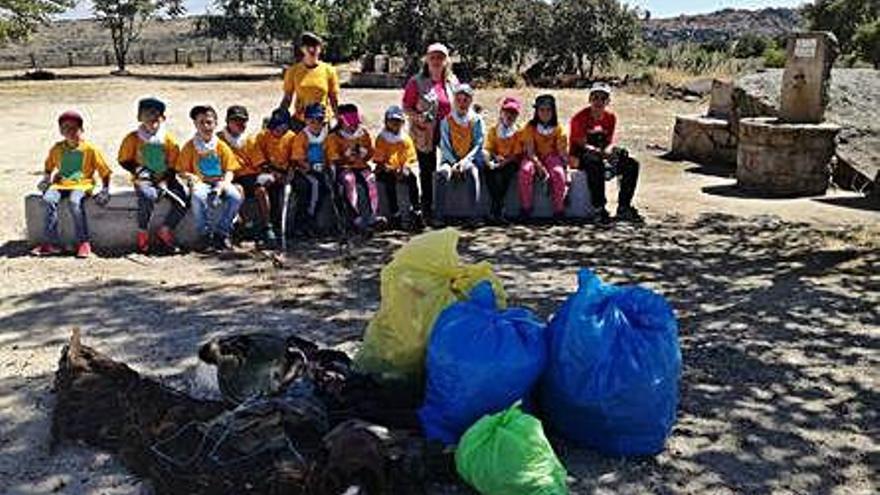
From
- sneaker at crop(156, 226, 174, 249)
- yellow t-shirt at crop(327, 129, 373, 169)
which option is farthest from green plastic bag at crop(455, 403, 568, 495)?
yellow t-shirt at crop(327, 129, 373, 169)

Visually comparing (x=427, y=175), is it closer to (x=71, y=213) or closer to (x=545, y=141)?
(x=545, y=141)

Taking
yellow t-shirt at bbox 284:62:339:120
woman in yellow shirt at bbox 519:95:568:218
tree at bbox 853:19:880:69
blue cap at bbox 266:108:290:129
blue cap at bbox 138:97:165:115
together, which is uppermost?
tree at bbox 853:19:880:69

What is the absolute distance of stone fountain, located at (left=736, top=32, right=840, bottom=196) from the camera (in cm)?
1068

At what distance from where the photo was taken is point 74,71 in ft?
111

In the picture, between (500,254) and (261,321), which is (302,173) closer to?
(500,254)

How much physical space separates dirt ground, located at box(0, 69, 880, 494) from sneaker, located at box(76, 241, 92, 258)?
0.37 feet

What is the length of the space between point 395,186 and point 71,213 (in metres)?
2.67

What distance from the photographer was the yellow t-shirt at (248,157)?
307 inches

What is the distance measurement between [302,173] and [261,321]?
7.90 ft

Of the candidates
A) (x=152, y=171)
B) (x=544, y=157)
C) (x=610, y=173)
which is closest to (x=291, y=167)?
(x=152, y=171)

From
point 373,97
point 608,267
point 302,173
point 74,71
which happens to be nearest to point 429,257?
point 608,267

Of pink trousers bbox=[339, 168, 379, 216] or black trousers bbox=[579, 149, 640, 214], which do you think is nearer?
pink trousers bbox=[339, 168, 379, 216]

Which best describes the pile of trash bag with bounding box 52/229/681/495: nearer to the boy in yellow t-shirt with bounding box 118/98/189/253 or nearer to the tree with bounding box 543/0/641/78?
the boy in yellow t-shirt with bounding box 118/98/189/253

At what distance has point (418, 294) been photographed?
4227 mm
